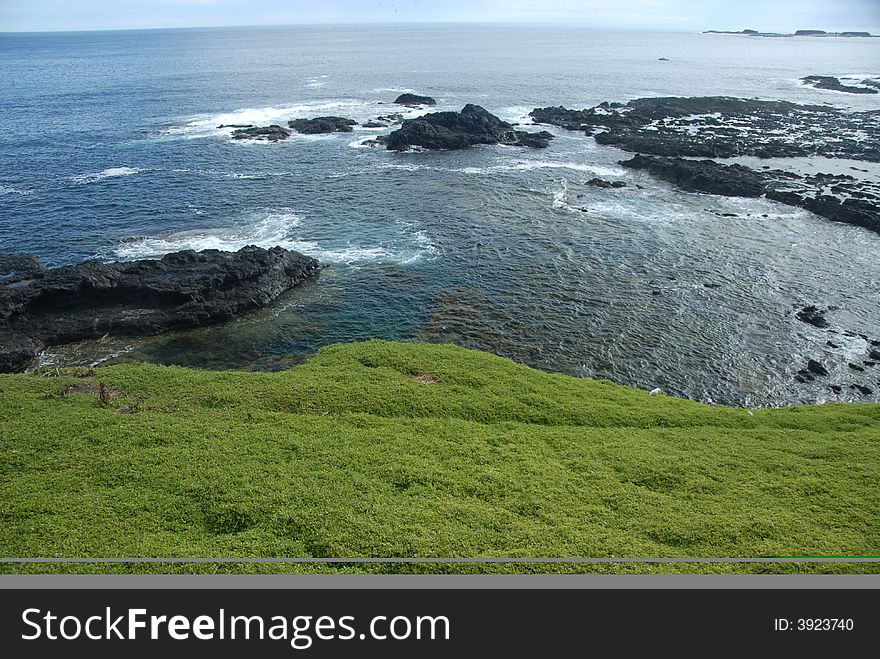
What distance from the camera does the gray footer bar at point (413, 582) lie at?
775 centimetres

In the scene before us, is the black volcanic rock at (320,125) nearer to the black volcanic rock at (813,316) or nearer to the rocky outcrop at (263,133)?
the rocky outcrop at (263,133)

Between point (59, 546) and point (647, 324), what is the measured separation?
3747cm

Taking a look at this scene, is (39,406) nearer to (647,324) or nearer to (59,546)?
(59,546)

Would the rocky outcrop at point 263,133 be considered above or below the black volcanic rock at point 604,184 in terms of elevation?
above

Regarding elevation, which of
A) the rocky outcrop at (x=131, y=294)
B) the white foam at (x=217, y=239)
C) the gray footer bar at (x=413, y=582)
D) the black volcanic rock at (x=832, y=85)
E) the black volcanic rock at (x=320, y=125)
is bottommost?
the rocky outcrop at (x=131, y=294)

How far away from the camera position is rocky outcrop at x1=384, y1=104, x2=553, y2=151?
93562mm

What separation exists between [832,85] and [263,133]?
14842 cm

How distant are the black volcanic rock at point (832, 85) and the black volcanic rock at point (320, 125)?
128956 mm

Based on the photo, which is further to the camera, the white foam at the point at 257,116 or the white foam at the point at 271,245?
the white foam at the point at 257,116

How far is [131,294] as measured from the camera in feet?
142

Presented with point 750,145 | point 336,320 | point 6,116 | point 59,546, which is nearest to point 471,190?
point 336,320

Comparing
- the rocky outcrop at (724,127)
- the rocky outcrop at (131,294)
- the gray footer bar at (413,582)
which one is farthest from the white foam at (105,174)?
the gray footer bar at (413,582)

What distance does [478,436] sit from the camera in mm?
25297

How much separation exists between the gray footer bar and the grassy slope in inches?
320
